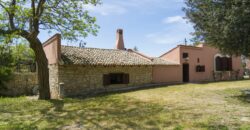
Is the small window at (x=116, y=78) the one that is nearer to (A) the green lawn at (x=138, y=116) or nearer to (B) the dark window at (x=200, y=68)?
(A) the green lawn at (x=138, y=116)

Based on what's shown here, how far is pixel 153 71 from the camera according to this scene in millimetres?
23656

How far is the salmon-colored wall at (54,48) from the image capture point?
18.4 m

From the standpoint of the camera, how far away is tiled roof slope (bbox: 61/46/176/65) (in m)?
18.8

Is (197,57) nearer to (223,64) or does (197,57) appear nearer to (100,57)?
(223,64)

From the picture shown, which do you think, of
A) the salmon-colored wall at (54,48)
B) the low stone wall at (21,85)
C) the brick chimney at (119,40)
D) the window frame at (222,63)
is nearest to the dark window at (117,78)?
the salmon-colored wall at (54,48)

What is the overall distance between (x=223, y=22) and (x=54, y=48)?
12339 millimetres

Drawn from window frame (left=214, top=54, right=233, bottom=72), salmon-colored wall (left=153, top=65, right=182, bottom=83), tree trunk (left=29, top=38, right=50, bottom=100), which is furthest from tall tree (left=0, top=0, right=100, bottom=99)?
window frame (left=214, top=54, right=233, bottom=72)

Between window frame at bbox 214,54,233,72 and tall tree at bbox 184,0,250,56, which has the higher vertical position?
tall tree at bbox 184,0,250,56

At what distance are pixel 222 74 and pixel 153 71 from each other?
10391mm

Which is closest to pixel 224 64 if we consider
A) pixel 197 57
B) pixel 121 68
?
pixel 197 57

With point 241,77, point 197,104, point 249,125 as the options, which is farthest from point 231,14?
point 241,77

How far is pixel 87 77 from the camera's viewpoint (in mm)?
18906

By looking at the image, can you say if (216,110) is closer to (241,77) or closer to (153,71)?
(153,71)

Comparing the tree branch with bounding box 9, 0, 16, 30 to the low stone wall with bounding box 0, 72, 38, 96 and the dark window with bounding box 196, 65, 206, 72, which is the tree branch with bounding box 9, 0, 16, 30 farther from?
the dark window with bounding box 196, 65, 206, 72
